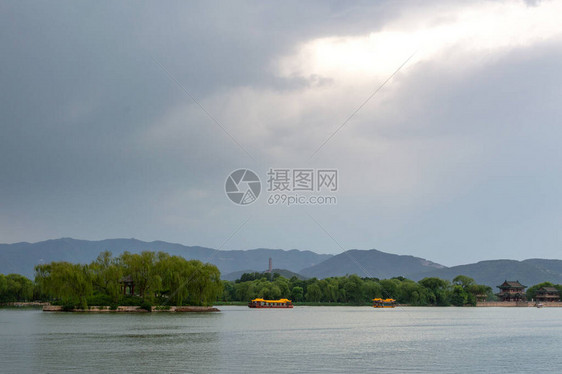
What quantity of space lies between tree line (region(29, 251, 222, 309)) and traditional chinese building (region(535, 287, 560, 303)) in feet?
288

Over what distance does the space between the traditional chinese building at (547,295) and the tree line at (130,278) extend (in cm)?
8788

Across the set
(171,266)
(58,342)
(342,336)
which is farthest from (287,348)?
(171,266)

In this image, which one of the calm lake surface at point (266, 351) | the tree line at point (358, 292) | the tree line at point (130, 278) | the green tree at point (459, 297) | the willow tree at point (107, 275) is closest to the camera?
the calm lake surface at point (266, 351)

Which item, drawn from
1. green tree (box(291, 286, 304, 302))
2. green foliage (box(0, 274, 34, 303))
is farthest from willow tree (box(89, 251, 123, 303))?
green tree (box(291, 286, 304, 302))

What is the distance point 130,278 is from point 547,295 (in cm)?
9470

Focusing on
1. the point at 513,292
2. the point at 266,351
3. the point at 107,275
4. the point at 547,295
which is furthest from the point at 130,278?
the point at 547,295

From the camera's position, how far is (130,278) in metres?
59.1

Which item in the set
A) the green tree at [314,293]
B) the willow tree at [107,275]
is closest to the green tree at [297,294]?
the green tree at [314,293]

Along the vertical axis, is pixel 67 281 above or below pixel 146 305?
above

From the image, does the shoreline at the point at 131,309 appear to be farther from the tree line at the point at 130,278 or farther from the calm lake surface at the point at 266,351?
the calm lake surface at the point at 266,351

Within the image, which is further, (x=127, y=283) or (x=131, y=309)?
(x=127, y=283)

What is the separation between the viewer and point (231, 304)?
105312mm

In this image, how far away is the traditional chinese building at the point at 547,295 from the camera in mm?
122812

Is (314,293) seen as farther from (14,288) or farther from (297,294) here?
(14,288)
